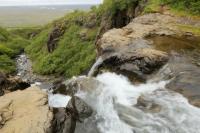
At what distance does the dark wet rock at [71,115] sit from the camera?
1559 centimetres

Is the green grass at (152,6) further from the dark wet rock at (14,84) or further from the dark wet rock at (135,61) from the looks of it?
the dark wet rock at (14,84)

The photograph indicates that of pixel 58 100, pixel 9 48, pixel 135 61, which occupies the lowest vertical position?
pixel 9 48

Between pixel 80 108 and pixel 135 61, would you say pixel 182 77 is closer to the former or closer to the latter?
pixel 135 61

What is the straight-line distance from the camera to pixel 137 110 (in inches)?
656

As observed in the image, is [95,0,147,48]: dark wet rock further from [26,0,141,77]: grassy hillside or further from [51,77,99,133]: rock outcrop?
[51,77,99,133]: rock outcrop

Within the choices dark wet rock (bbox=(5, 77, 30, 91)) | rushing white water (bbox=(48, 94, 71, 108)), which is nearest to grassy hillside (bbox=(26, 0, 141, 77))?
dark wet rock (bbox=(5, 77, 30, 91))

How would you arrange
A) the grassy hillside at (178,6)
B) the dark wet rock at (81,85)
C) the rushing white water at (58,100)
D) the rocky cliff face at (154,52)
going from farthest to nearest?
the grassy hillside at (178,6) → the rocky cliff face at (154,52) → the rushing white water at (58,100) → the dark wet rock at (81,85)

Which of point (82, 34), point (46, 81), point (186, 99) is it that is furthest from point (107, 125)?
point (82, 34)

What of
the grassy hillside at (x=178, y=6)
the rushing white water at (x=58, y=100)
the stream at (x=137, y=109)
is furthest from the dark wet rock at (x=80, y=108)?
the grassy hillside at (x=178, y=6)

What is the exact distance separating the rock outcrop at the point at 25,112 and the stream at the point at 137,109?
1.89 m

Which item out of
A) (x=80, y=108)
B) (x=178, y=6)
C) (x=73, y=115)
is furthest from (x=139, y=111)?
(x=178, y=6)

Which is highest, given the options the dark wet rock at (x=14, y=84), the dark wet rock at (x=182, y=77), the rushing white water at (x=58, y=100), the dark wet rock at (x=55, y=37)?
the dark wet rock at (x=182, y=77)

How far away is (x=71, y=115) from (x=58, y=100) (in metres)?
3.57

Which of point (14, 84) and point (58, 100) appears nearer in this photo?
point (58, 100)
